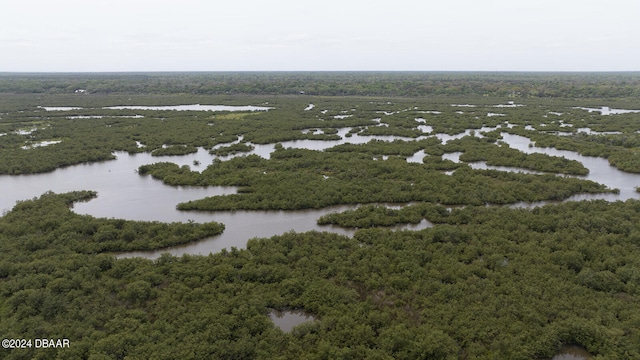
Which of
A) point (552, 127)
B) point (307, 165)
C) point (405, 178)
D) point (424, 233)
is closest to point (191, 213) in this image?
point (307, 165)

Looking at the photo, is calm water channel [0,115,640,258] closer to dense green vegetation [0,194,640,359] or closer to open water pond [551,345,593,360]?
dense green vegetation [0,194,640,359]

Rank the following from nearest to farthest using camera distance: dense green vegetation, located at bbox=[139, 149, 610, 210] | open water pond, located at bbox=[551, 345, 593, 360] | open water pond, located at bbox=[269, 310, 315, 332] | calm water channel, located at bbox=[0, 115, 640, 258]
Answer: open water pond, located at bbox=[551, 345, 593, 360]
open water pond, located at bbox=[269, 310, 315, 332]
calm water channel, located at bbox=[0, 115, 640, 258]
dense green vegetation, located at bbox=[139, 149, 610, 210]

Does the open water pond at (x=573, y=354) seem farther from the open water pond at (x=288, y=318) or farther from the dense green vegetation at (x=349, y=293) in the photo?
the open water pond at (x=288, y=318)

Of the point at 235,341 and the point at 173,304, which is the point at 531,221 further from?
→ the point at 173,304

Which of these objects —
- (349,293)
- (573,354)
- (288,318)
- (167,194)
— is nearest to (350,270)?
(349,293)

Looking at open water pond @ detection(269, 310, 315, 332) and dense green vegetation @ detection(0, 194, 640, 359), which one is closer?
dense green vegetation @ detection(0, 194, 640, 359)

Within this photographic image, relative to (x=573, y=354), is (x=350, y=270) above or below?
above

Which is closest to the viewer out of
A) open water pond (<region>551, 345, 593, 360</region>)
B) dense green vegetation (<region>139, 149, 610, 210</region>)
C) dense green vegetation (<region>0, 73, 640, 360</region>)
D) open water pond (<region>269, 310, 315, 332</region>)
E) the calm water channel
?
open water pond (<region>551, 345, 593, 360</region>)

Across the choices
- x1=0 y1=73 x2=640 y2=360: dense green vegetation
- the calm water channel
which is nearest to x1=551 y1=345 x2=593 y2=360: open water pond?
x1=0 y1=73 x2=640 y2=360: dense green vegetation

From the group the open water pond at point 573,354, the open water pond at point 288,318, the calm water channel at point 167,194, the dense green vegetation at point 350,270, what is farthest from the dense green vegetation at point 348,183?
the open water pond at point 573,354

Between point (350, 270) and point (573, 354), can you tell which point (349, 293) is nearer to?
point (350, 270)

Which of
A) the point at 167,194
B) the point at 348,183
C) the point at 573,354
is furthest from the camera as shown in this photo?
the point at 348,183
